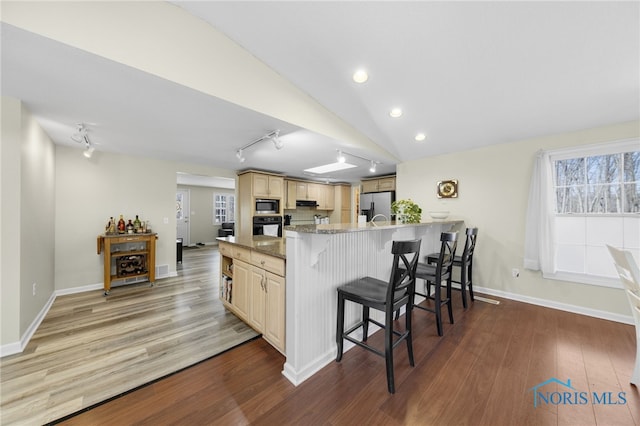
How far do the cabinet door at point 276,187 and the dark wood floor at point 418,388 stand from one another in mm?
3464

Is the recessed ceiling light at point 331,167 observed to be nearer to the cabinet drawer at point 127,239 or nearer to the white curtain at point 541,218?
the white curtain at point 541,218

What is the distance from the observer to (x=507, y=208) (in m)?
3.32

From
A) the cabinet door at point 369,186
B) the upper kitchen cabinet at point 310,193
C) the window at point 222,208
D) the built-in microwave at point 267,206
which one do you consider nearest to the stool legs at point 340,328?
the built-in microwave at point 267,206

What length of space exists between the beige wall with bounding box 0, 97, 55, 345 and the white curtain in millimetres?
5605

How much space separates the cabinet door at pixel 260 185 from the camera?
492cm

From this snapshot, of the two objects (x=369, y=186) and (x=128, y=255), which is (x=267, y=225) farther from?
(x=369, y=186)

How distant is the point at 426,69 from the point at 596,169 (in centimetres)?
260

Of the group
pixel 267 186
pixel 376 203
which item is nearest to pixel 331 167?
pixel 376 203

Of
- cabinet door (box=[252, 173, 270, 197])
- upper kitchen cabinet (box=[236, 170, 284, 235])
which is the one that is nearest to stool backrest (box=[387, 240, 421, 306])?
upper kitchen cabinet (box=[236, 170, 284, 235])

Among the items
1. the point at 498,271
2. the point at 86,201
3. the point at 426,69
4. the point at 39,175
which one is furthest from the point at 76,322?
the point at 498,271

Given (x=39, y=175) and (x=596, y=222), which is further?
(x=596, y=222)

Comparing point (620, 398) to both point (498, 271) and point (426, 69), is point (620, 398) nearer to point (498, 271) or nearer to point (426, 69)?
point (498, 271)

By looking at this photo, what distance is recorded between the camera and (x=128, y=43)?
5.02 ft

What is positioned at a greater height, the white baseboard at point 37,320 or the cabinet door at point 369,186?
the cabinet door at point 369,186
